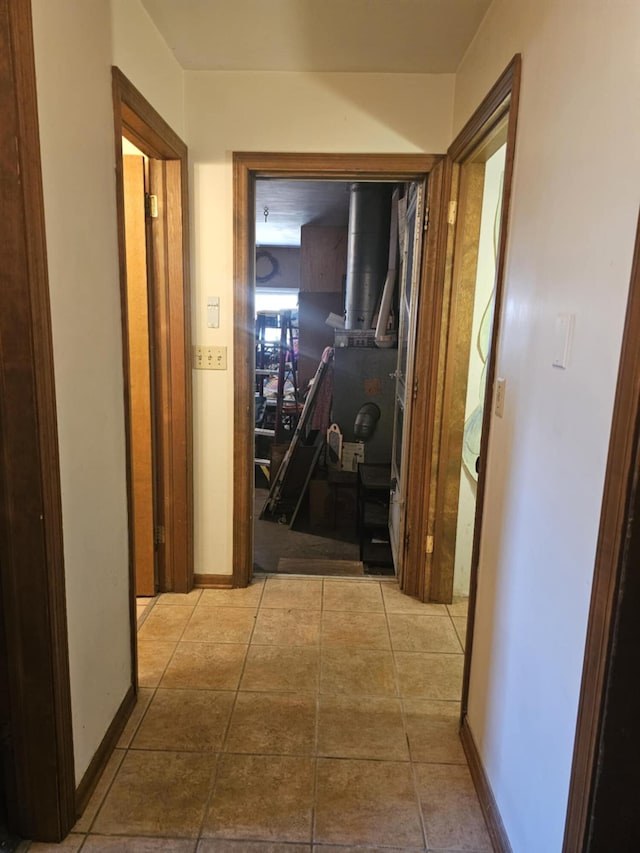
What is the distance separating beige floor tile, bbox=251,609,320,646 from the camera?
2.22 metres

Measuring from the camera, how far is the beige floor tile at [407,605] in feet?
8.12

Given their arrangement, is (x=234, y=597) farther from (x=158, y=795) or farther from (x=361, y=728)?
(x=158, y=795)

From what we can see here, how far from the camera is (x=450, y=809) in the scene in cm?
146

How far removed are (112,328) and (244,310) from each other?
3.08 ft

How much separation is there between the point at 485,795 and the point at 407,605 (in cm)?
109

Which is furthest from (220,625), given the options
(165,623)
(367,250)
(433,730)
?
(367,250)

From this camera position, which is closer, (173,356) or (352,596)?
(173,356)

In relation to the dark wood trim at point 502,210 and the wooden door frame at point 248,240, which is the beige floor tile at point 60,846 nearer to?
the dark wood trim at point 502,210

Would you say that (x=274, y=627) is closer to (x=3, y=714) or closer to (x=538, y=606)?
(x=3, y=714)

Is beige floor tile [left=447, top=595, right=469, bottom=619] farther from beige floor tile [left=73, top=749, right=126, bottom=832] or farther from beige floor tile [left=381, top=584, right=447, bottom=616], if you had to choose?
beige floor tile [left=73, top=749, right=126, bottom=832]

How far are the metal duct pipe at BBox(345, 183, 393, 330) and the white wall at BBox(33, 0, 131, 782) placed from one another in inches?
105

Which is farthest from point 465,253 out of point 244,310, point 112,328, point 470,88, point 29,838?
point 29,838

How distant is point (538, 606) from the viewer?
116 centimetres

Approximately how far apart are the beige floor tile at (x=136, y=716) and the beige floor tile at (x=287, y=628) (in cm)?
47
